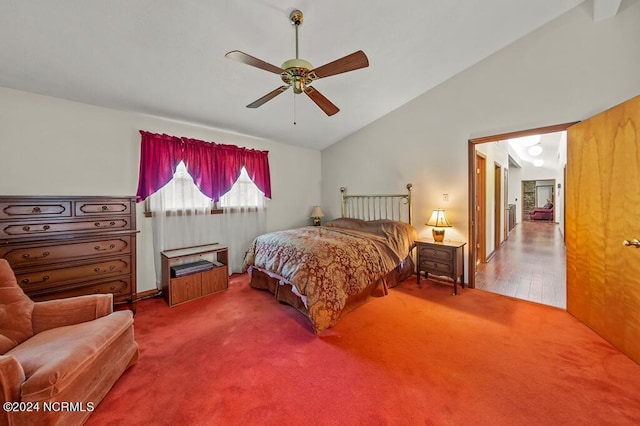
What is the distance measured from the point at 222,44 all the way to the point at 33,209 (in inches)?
92.2

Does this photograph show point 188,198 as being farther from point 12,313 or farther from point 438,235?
point 438,235

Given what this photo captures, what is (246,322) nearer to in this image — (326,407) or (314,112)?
(326,407)

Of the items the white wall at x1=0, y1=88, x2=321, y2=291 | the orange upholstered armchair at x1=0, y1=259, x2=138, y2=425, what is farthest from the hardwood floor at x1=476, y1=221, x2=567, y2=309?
the white wall at x1=0, y1=88, x2=321, y2=291

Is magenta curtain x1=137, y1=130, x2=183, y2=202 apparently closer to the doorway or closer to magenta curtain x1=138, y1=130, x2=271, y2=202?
magenta curtain x1=138, y1=130, x2=271, y2=202

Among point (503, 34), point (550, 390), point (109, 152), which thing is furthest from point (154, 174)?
point (503, 34)

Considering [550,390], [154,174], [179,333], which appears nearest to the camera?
[550,390]

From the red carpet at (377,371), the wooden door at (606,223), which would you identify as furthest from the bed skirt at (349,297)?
the wooden door at (606,223)

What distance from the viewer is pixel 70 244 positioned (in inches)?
93.8

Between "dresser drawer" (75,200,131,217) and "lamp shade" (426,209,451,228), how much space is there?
3.94 m

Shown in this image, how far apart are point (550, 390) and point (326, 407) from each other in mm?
1546

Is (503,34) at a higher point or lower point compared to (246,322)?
higher

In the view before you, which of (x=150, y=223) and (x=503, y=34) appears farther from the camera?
(x=150, y=223)

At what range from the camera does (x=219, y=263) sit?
Result: 12.0ft

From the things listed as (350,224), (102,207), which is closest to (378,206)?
(350,224)
